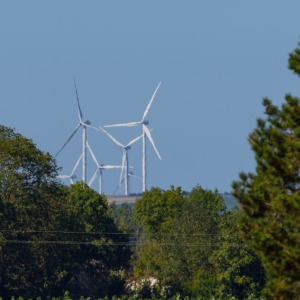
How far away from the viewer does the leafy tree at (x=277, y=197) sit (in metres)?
40.7

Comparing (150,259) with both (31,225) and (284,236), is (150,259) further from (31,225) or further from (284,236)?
(284,236)

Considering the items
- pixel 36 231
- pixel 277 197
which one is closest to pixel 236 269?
pixel 36 231

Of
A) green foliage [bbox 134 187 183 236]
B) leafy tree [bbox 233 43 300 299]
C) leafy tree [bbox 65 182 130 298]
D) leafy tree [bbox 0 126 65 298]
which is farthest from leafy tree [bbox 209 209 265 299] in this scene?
leafy tree [bbox 233 43 300 299]

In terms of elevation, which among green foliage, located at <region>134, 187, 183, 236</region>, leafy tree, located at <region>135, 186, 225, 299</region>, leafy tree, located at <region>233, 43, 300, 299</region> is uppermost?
green foliage, located at <region>134, 187, 183, 236</region>

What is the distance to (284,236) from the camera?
136ft

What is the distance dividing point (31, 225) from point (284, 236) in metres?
62.2

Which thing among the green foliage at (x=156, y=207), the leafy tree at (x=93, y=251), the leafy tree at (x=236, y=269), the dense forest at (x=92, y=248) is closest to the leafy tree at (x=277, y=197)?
the dense forest at (x=92, y=248)

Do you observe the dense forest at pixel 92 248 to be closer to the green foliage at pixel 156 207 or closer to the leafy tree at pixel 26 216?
the leafy tree at pixel 26 216

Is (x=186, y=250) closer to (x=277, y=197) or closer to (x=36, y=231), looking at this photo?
(x=36, y=231)

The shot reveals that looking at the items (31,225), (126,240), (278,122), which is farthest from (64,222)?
(278,122)

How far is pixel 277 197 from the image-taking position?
40.5 meters

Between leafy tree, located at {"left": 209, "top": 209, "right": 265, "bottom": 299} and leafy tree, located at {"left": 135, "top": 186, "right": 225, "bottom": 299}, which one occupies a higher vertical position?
leafy tree, located at {"left": 135, "top": 186, "right": 225, "bottom": 299}

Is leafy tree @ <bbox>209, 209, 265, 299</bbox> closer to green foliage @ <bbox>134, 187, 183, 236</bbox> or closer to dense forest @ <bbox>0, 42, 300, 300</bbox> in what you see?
dense forest @ <bbox>0, 42, 300, 300</bbox>

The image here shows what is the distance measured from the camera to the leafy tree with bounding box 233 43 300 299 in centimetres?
4066
